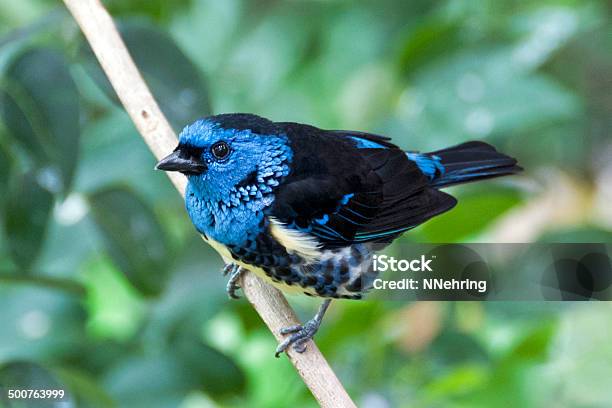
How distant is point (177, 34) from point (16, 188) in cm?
103

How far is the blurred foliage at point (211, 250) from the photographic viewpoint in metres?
1.84

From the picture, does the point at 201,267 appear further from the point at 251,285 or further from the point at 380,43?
the point at 380,43

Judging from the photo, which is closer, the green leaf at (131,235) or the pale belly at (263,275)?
the pale belly at (263,275)

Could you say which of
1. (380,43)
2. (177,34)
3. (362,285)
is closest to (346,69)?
(380,43)

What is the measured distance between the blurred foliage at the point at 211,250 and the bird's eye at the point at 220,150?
320mm

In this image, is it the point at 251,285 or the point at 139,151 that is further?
the point at 139,151

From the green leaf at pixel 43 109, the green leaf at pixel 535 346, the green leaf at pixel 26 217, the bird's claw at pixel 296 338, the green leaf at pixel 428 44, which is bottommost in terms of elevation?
the bird's claw at pixel 296 338

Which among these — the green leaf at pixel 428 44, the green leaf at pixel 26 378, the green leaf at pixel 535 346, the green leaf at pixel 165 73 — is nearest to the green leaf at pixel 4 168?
the green leaf at pixel 165 73

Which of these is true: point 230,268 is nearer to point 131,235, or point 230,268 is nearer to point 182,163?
point 131,235

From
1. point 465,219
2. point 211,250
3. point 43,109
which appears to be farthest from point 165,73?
point 465,219

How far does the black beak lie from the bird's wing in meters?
0.17

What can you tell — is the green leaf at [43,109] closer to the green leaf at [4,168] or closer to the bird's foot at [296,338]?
the green leaf at [4,168]

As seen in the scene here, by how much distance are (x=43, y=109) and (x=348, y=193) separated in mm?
648

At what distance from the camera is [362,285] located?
5.58 feet
